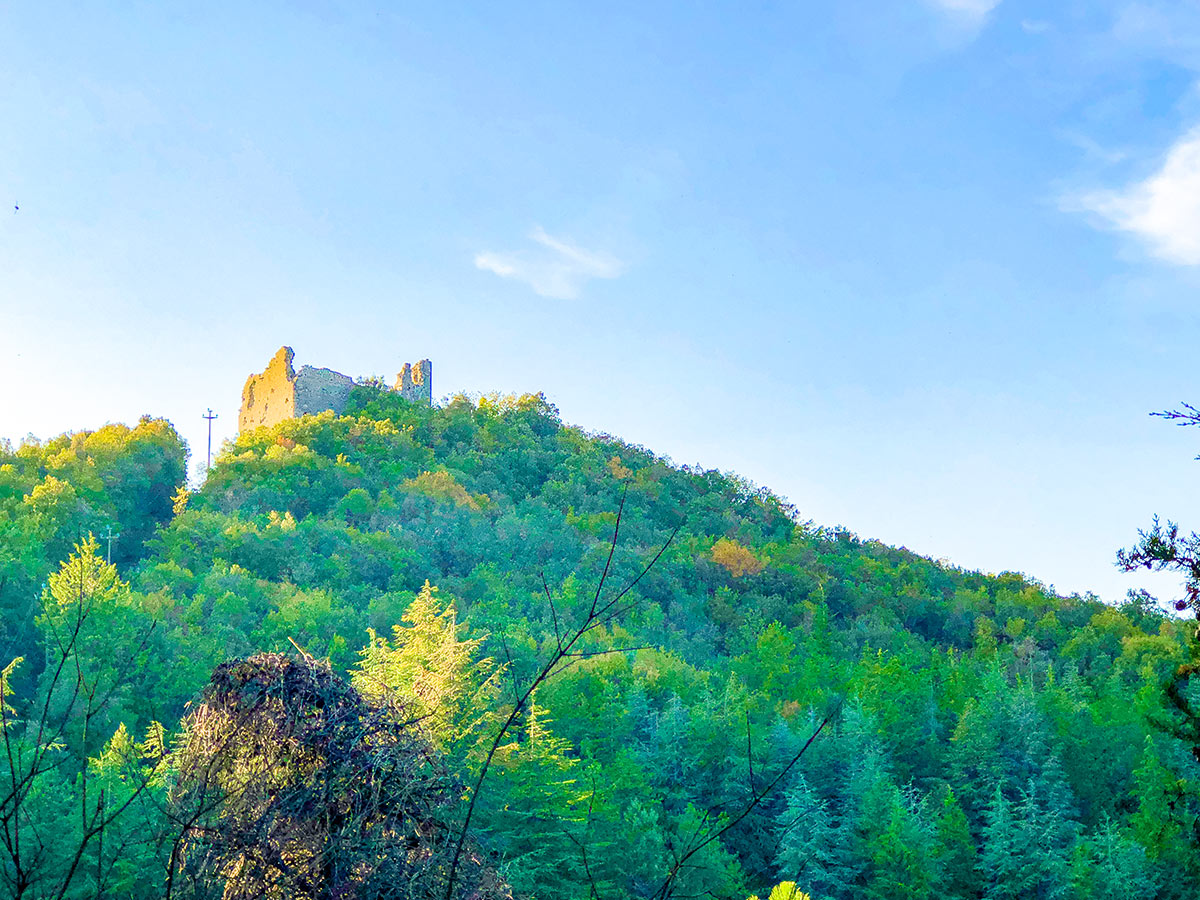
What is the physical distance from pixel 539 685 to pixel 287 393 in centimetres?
4081

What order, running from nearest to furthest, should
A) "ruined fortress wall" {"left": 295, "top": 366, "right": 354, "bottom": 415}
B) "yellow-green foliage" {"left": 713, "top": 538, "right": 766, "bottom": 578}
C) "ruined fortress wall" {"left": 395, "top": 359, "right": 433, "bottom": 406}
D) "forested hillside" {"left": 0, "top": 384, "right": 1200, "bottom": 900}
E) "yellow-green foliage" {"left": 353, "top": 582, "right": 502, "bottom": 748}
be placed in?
"forested hillside" {"left": 0, "top": 384, "right": 1200, "bottom": 900} → "yellow-green foliage" {"left": 353, "top": 582, "right": 502, "bottom": 748} → "yellow-green foliage" {"left": 713, "top": 538, "right": 766, "bottom": 578} → "ruined fortress wall" {"left": 295, "top": 366, "right": 354, "bottom": 415} → "ruined fortress wall" {"left": 395, "top": 359, "right": 433, "bottom": 406}

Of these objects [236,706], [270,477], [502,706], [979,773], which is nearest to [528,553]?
[270,477]

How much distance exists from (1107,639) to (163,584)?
37.1 m

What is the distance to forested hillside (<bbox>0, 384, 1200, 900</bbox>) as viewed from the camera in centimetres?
664

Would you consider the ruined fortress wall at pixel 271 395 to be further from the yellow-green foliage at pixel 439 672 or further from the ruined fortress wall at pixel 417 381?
the yellow-green foliage at pixel 439 672

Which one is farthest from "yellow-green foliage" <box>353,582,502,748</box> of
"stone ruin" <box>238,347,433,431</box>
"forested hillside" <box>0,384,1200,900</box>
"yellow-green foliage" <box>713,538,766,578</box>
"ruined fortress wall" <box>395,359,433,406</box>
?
"ruined fortress wall" <box>395,359,433,406</box>

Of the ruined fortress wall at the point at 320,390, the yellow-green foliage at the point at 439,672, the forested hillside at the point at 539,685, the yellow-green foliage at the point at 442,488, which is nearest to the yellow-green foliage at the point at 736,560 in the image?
the forested hillside at the point at 539,685

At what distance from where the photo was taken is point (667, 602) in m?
45.3

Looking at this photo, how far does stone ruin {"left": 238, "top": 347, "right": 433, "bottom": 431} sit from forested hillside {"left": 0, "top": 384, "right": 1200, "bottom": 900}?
2.73m

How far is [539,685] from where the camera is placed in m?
17.2

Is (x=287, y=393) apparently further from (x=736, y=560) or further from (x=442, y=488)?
(x=736, y=560)

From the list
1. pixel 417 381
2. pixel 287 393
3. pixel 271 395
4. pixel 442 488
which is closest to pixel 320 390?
pixel 287 393

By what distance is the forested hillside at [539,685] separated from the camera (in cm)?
664

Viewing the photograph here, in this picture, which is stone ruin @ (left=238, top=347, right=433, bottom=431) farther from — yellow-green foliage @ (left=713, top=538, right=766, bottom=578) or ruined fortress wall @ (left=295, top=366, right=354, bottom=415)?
yellow-green foliage @ (left=713, top=538, right=766, bottom=578)
